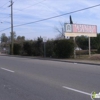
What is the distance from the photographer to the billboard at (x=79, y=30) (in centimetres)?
3503

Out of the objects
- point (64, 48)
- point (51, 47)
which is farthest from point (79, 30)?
point (64, 48)

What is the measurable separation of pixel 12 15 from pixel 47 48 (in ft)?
58.1

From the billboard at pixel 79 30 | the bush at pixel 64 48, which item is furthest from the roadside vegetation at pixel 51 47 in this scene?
the billboard at pixel 79 30

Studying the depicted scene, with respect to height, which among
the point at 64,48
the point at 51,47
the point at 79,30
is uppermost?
the point at 79,30

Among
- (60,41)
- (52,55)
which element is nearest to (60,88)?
(60,41)

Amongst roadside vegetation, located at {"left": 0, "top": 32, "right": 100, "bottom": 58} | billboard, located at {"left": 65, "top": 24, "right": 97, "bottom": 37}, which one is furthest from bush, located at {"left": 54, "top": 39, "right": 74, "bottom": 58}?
billboard, located at {"left": 65, "top": 24, "right": 97, "bottom": 37}

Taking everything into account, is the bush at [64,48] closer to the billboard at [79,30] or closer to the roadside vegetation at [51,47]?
the roadside vegetation at [51,47]

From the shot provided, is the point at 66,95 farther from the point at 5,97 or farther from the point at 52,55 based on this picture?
the point at 52,55

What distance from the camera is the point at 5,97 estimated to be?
842 centimetres

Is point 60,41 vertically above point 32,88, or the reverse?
point 60,41

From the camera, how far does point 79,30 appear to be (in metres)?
36.5

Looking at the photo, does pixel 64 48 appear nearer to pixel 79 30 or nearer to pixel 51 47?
pixel 51 47

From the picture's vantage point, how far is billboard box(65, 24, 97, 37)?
1379 inches

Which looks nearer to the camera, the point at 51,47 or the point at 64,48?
the point at 64,48
